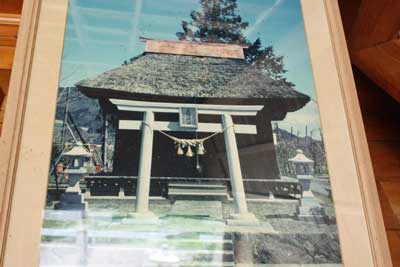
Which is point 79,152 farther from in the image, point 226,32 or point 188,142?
point 226,32

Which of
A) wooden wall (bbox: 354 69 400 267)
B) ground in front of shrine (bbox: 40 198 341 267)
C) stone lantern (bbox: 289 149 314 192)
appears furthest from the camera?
wooden wall (bbox: 354 69 400 267)

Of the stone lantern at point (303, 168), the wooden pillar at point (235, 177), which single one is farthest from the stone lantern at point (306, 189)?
the wooden pillar at point (235, 177)

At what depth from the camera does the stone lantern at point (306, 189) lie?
0.54 meters

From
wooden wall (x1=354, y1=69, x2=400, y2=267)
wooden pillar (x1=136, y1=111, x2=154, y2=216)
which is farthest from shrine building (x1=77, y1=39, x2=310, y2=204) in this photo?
wooden wall (x1=354, y1=69, x2=400, y2=267)

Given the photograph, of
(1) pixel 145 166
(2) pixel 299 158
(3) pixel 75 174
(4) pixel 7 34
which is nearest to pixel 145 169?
(1) pixel 145 166

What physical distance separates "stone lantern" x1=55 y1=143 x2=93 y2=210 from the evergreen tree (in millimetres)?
330

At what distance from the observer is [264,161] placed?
0.57 meters

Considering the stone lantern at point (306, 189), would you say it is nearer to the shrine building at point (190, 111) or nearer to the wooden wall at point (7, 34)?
the shrine building at point (190, 111)

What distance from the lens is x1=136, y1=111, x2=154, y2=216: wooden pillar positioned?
512 mm

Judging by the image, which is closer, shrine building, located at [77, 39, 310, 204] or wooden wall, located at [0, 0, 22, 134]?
shrine building, located at [77, 39, 310, 204]

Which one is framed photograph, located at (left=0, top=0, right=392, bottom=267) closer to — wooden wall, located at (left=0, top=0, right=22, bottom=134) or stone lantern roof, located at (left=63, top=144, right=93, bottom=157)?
stone lantern roof, located at (left=63, top=144, right=93, bottom=157)

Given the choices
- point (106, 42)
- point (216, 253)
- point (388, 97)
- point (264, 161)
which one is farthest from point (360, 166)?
point (106, 42)

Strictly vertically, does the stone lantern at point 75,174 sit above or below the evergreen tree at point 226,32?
below

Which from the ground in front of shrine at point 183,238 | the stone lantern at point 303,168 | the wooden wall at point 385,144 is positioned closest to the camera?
the ground in front of shrine at point 183,238
